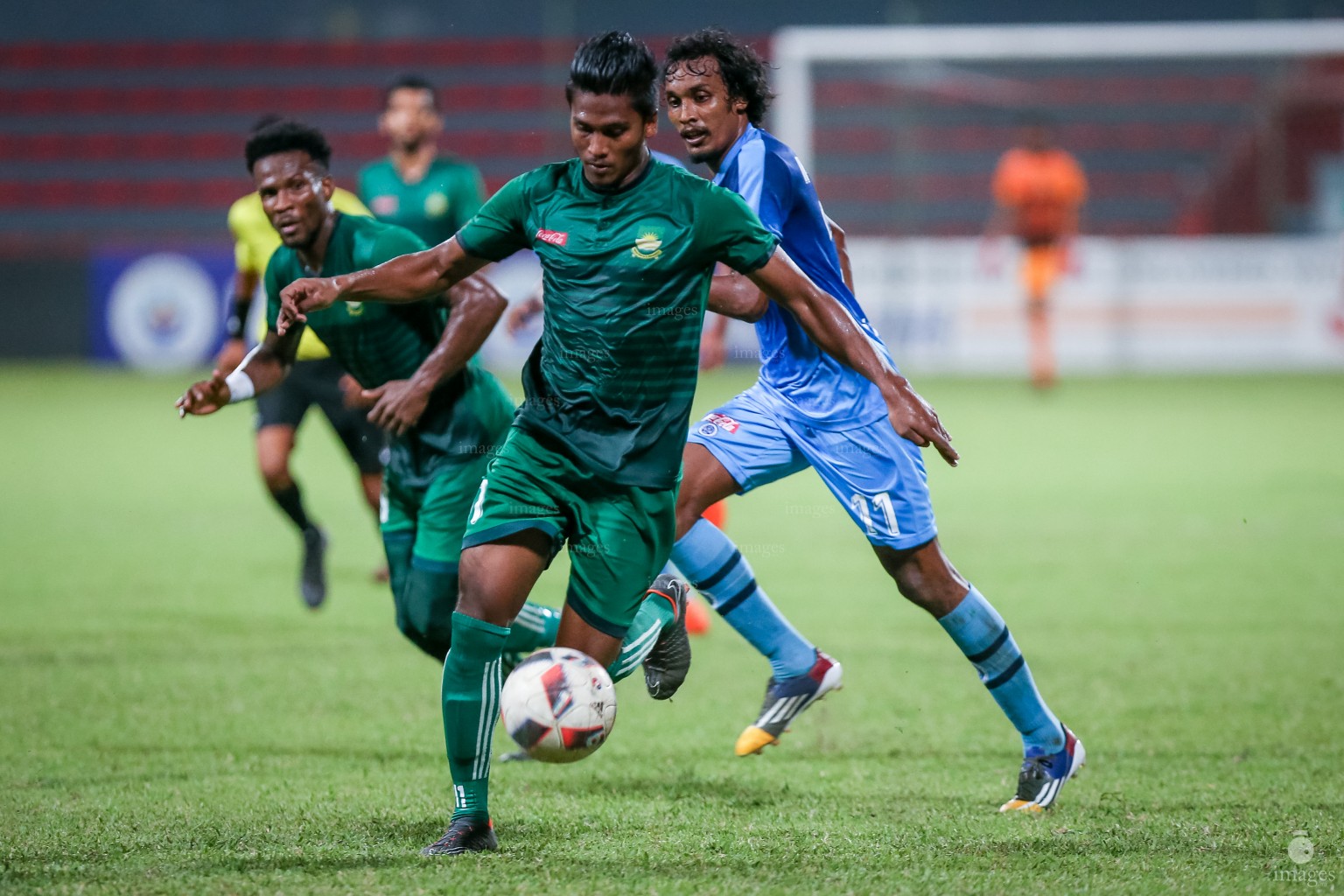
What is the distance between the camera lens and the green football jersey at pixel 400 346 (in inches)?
207

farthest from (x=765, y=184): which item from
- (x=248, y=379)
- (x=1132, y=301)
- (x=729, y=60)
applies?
(x=1132, y=301)

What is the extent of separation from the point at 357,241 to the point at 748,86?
1.43 meters

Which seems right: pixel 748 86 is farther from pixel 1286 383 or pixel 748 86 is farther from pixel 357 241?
pixel 1286 383

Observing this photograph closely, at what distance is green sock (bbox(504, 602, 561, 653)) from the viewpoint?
5.13 metres

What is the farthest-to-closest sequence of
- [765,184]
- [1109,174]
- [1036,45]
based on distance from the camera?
[1109,174]
[1036,45]
[765,184]

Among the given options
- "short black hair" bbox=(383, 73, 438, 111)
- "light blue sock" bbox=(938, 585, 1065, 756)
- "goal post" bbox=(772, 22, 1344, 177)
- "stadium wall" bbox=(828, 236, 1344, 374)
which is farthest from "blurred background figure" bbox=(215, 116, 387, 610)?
"stadium wall" bbox=(828, 236, 1344, 374)

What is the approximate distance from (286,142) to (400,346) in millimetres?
784

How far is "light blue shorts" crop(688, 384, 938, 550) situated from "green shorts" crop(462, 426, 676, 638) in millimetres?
834

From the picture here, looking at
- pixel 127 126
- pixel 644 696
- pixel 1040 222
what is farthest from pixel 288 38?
pixel 644 696

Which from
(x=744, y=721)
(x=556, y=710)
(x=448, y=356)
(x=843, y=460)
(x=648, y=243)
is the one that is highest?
(x=648, y=243)

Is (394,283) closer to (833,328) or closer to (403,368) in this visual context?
(403,368)

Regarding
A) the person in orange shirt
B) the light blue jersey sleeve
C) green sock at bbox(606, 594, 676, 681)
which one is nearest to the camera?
green sock at bbox(606, 594, 676, 681)

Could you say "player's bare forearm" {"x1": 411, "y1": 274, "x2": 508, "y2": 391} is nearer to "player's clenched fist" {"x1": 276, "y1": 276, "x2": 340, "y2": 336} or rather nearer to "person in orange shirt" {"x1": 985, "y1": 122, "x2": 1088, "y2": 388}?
"player's clenched fist" {"x1": 276, "y1": 276, "x2": 340, "y2": 336}

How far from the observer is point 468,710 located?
4.10 metres
